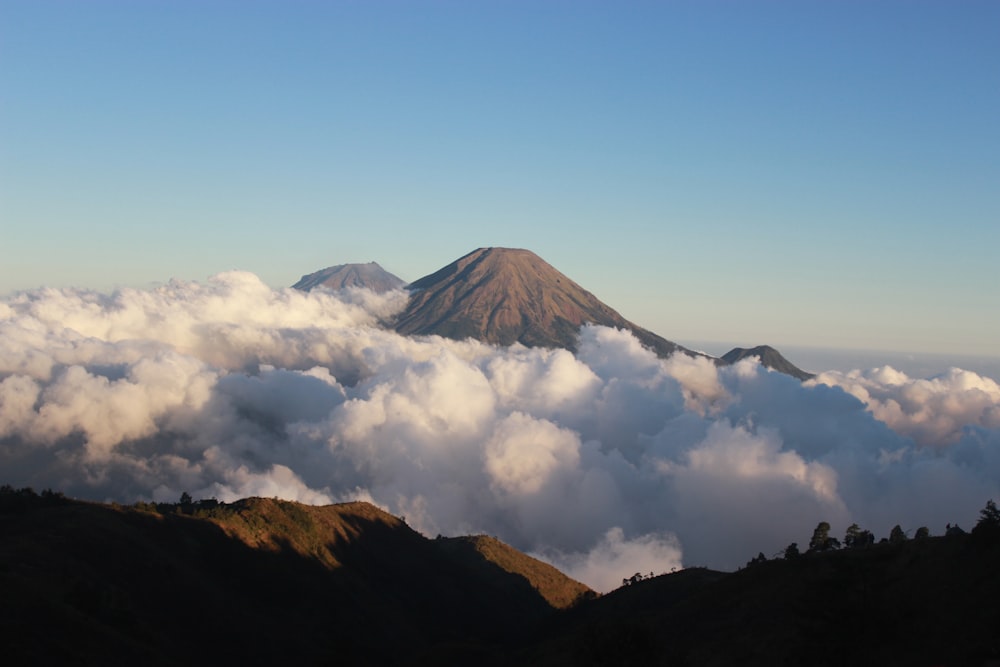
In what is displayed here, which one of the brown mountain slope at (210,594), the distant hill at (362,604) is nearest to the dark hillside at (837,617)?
the distant hill at (362,604)

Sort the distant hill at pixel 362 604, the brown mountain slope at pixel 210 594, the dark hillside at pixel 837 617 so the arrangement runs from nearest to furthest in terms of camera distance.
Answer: the dark hillside at pixel 837 617, the distant hill at pixel 362 604, the brown mountain slope at pixel 210 594

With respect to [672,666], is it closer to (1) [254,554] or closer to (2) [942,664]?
(2) [942,664]

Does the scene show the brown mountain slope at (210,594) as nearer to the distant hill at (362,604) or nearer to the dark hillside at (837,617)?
the distant hill at (362,604)

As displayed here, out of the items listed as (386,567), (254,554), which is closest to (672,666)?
(254,554)

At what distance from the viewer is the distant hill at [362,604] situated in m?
57.9

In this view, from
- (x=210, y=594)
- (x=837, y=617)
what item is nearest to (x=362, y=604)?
(x=210, y=594)

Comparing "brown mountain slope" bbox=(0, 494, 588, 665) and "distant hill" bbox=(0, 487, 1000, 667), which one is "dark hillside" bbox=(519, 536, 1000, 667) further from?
"brown mountain slope" bbox=(0, 494, 588, 665)

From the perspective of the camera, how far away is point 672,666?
59594 millimetres

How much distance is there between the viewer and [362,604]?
165m

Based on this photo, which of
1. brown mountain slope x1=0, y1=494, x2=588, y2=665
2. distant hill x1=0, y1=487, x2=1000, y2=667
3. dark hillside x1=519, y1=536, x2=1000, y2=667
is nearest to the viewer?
dark hillside x1=519, y1=536, x2=1000, y2=667

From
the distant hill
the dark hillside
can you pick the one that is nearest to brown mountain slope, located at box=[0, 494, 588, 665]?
the distant hill

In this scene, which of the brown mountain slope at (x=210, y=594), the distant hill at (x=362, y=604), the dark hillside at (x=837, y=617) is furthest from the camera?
the brown mountain slope at (x=210, y=594)

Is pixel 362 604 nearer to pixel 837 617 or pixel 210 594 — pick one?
pixel 210 594

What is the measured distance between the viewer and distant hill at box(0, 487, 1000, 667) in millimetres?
57906
